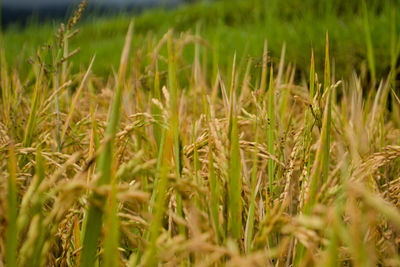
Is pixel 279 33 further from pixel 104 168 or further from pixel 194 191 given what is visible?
pixel 104 168

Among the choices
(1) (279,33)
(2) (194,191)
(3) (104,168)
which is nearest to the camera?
(3) (104,168)

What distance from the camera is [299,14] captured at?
13.7ft

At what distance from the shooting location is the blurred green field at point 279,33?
214 centimetres

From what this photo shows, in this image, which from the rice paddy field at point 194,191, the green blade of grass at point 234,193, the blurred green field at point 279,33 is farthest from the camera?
the blurred green field at point 279,33

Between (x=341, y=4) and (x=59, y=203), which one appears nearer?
(x=59, y=203)

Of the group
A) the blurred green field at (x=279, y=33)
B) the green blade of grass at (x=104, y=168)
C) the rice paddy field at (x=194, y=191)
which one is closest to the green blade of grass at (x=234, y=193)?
the rice paddy field at (x=194, y=191)

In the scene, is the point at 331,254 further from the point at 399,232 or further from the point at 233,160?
the point at 399,232

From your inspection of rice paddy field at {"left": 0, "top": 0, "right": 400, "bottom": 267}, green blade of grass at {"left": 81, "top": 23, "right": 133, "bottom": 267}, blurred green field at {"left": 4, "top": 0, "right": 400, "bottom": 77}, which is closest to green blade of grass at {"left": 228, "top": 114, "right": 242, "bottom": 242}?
rice paddy field at {"left": 0, "top": 0, "right": 400, "bottom": 267}

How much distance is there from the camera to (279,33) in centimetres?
272

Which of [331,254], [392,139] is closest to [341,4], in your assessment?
[392,139]

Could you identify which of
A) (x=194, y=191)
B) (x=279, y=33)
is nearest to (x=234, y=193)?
(x=194, y=191)

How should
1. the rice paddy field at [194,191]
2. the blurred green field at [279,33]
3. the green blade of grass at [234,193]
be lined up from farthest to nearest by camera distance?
the blurred green field at [279,33] → the green blade of grass at [234,193] → the rice paddy field at [194,191]

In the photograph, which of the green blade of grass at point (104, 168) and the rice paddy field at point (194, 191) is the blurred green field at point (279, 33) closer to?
the rice paddy field at point (194, 191)

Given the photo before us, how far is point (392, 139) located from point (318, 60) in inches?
43.6
